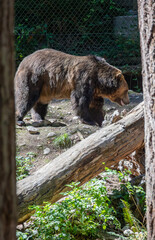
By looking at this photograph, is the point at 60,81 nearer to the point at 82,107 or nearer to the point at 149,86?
the point at 82,107

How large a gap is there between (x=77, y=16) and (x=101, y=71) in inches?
177

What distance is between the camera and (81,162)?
3.46 m

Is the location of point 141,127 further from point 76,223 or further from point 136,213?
point 76,223

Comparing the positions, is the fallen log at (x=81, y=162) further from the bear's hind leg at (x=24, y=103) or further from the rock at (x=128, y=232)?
the bear's hind leg at (x=24, y=103)

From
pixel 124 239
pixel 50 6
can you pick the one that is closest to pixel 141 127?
pixel 124 239

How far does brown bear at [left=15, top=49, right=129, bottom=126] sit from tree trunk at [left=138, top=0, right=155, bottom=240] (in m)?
4.31

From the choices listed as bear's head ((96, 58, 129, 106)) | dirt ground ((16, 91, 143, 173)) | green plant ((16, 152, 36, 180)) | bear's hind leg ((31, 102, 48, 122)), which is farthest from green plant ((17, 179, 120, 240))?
bear's head ((96, 58, 129, 106))

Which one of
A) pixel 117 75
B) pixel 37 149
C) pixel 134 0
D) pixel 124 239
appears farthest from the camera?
pixel 134 0

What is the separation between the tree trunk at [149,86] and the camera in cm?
222

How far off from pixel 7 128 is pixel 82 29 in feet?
33.1

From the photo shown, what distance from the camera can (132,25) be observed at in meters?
10.7

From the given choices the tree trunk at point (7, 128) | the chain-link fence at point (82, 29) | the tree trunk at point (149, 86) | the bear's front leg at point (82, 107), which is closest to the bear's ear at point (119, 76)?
the bear's front leg at point (82, 107)

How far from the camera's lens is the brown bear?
21.4ft

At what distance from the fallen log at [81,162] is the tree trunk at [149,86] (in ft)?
3.88
